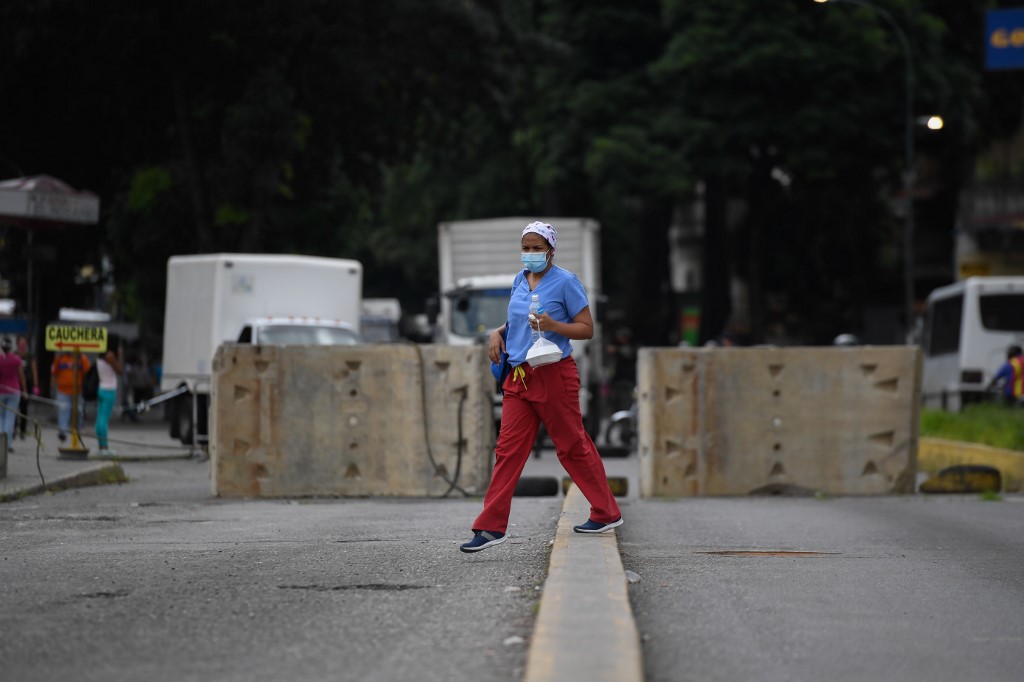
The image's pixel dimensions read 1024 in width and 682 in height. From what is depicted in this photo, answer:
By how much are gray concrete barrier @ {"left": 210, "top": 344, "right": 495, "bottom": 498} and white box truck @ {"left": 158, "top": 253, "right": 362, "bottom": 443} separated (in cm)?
995

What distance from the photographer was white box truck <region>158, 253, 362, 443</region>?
25.3 metres

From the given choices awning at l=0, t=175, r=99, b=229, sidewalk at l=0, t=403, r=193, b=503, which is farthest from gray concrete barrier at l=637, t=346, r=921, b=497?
awning at l=0, t=175, r=99, b=229

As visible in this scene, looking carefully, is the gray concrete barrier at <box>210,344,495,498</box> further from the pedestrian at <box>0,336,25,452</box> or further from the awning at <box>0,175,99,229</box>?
the awning at <box>0,175,99,229</box>

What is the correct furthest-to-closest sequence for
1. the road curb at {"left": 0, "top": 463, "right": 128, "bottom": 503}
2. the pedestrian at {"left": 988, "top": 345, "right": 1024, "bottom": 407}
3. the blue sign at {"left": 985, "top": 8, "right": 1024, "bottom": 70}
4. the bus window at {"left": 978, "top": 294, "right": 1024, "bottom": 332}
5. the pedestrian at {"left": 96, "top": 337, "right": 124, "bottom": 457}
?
the blue sign at {"left": 985, "top": 8, "right": 1024, "bottom": 70}
the bus window at {"left": 978, "top": 294, "right": 1024, "bottom": 332}
the pedestrian at {"left": 988, "top": 345, "right": 1024, "bottom": 407}
the pedestrian at {"left": 96, "top": 337, "right": 124, "bottom": 457}
the road curb at {"left": 0, "top": 463, "right": 128, "bottom": 503}

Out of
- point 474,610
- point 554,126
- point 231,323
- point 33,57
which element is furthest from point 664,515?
point 554,126

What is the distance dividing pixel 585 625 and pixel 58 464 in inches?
543

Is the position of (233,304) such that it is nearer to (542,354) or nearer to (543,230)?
(543,230)

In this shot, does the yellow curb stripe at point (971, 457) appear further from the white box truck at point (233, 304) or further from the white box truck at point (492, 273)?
the white box truck at point (233, 304)

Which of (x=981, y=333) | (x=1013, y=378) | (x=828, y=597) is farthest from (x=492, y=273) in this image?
(x=828, y=597)

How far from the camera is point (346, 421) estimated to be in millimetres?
14586

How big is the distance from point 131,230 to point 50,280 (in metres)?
2.95

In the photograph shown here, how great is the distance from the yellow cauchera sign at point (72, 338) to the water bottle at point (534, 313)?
12.6m

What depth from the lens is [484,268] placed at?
28.6 m

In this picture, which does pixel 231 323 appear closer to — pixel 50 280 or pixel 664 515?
pixel 50 280
